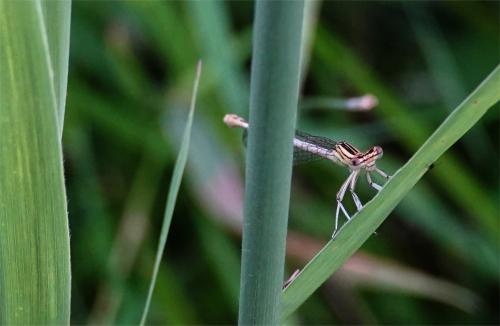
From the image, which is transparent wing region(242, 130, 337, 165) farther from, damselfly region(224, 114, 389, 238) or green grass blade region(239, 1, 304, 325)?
green grass blade region(239, 1, 304, 325)

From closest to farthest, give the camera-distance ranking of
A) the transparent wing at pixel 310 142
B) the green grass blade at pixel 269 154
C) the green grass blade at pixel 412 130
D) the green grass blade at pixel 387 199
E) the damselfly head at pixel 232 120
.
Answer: the green grass blade at pixel 269 154 < the green grass blade at pixel 387 199 < the damselfly head at pixel 232 120 < the transparent wing at pixel 310 142 < the green grass blade at pixel 412 130

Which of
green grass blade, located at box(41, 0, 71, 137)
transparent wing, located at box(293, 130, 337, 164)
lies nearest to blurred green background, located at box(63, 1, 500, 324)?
transparent wing, located at box(293, 130, 337, 164)

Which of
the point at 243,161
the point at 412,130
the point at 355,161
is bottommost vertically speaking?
the point at 243,161

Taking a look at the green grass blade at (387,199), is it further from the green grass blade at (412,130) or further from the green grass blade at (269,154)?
the green grass blade at (412,130)

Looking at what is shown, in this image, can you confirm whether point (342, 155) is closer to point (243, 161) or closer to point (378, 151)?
point (378, 151)

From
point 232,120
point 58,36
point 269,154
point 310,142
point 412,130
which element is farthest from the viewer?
point 412,130

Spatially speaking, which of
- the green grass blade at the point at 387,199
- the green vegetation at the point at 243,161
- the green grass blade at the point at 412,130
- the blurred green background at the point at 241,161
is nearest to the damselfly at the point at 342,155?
the green grass blade at the point at 387,199

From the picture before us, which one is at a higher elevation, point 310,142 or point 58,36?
point 58,36

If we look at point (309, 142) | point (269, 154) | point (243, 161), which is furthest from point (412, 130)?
point (269, 154)
